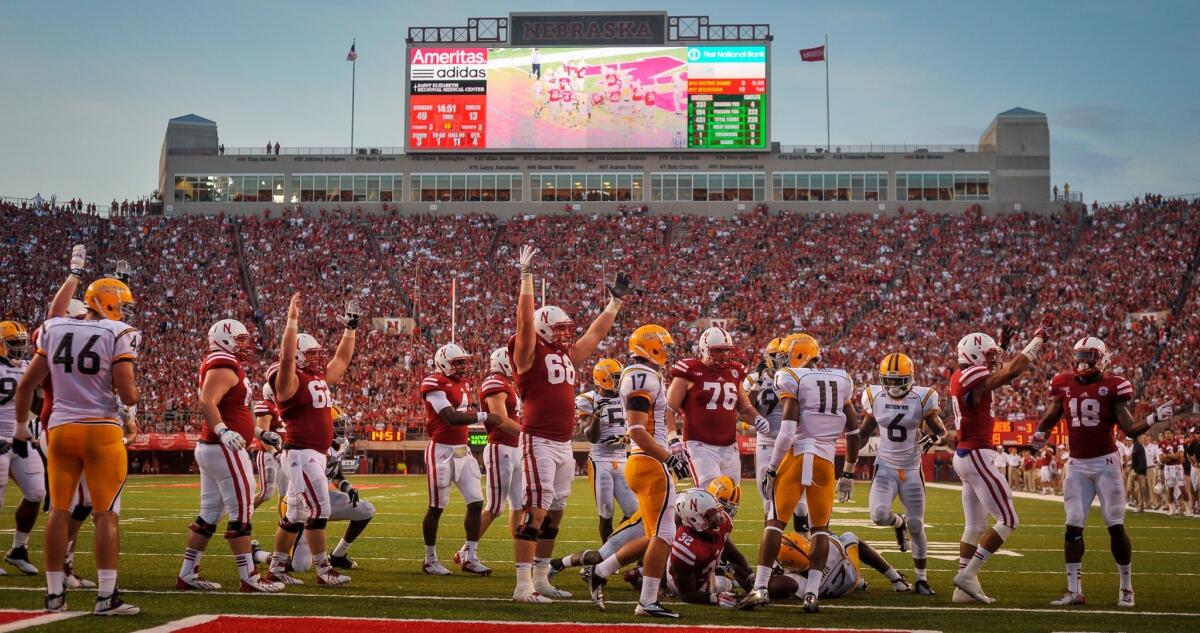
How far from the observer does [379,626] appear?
7.43 m

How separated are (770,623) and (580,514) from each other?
1253cm

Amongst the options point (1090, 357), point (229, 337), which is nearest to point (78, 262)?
point (229, 337)

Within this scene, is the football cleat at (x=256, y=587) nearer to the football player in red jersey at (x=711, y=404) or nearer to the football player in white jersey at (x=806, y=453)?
the football player in red jersey at (x=711, y=404)

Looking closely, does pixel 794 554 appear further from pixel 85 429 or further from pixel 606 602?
pixel 85 429

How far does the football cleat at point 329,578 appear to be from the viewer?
33.2 ft

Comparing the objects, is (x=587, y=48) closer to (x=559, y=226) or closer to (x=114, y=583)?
(x=559, y=226)

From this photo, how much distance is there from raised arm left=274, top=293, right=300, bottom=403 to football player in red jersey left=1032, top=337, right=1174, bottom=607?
6824mm

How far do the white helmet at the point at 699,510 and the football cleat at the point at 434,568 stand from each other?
10.9 ft

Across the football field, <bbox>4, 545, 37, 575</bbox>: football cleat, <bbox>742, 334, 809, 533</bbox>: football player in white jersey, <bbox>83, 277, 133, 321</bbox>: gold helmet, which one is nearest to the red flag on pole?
the football field

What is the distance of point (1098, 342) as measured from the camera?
10.2m

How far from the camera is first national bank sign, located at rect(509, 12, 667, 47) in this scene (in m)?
55.3

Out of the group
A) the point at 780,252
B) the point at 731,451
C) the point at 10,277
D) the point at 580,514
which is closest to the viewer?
the point at 731,451

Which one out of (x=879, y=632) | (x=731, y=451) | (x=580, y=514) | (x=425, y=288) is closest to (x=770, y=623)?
(x=879, y=632)

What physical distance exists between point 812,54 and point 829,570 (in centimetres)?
5345
